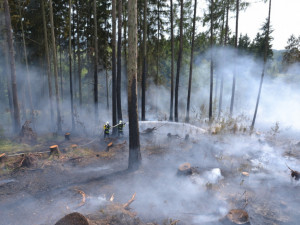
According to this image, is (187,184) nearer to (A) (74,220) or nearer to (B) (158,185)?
(B) (158,185)

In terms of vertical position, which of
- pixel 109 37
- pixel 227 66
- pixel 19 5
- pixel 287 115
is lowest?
pixel 287 115

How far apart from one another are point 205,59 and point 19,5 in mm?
26592

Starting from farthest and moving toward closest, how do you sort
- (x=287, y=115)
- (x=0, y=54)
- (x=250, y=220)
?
(x=287, y=115), (x=0, y=54), (x=250, y=220)

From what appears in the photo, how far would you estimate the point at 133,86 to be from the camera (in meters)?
6.98

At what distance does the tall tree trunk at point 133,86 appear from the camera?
6717 mm

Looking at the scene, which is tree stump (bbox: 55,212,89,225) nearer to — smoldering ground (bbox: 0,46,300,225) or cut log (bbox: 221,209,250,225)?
smoldering ground (bbox: 0,46,300,225)

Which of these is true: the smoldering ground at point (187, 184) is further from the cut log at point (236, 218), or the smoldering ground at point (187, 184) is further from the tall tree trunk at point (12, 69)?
the tall tree trunk at point (12, 69)

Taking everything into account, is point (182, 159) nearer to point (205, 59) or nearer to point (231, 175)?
point (231, 175)

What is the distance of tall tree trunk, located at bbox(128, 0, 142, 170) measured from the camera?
6.72m

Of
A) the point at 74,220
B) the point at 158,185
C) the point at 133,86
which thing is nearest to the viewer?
the point at 74,220

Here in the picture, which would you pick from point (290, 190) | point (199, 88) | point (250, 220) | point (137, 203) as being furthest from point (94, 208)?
point (199, 88)

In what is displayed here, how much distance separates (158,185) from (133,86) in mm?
3861

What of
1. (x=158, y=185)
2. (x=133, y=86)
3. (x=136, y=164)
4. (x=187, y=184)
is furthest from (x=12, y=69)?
(x=187, y=184)

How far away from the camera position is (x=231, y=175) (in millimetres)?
7836
